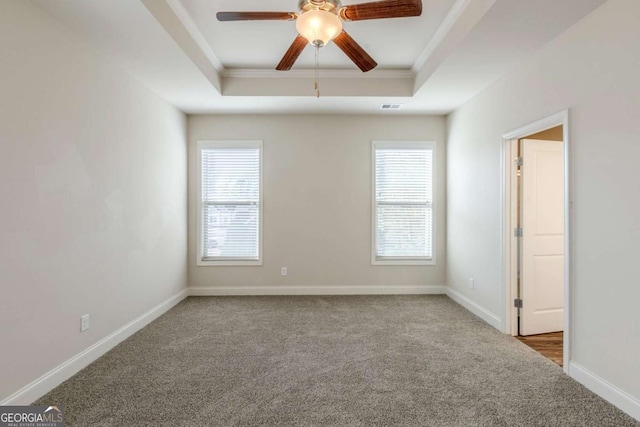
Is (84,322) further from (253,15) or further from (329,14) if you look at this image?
(329,14)

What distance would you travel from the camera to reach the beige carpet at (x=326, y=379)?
1906mm

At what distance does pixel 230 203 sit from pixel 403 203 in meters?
2.59

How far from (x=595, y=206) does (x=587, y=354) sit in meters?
1.07

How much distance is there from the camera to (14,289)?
6.38ft

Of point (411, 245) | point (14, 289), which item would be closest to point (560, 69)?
point (411, 245)

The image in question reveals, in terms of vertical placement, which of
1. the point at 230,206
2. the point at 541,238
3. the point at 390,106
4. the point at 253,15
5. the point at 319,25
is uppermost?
the point at 390,106

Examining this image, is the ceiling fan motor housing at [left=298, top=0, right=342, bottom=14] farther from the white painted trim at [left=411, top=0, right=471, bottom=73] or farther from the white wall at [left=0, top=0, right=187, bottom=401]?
the white wall at [left=0, top=0, right=187, bottom=401]

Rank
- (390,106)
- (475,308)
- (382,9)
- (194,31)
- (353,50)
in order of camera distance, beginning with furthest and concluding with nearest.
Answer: (390,106) < (475,308) < (194,31) < (353,50) < (382,9)

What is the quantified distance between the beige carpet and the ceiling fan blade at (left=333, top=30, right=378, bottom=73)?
7.96 ft

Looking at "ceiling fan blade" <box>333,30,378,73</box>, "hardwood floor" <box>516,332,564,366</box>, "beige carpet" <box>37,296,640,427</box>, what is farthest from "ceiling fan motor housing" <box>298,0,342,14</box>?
"hardwood floor" <box>516,332,564,366</box>

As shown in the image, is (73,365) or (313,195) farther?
(313,195)

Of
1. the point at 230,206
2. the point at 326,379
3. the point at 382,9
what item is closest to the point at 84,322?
the point at 326,379

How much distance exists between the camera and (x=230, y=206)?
15.1ft

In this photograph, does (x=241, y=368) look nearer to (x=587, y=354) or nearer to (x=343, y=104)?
(x=587, y=354)
